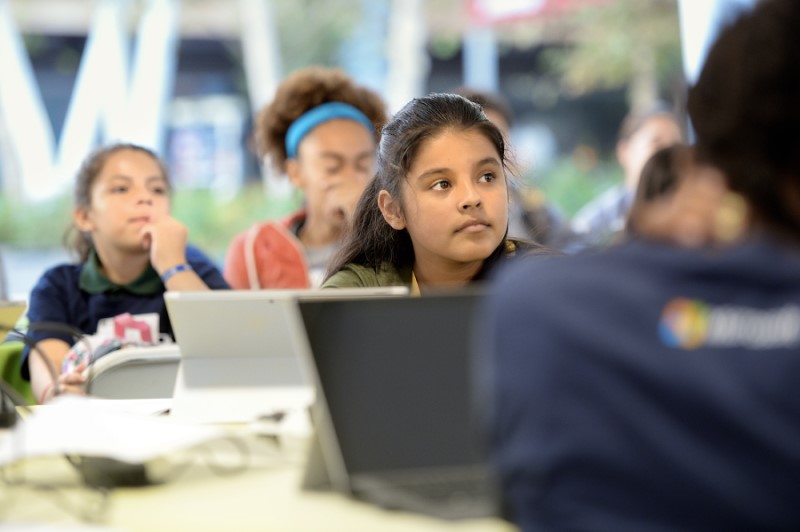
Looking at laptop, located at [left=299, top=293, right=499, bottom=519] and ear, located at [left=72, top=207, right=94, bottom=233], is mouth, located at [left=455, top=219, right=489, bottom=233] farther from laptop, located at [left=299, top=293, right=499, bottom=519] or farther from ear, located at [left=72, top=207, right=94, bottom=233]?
ear, located at [left=72, top=207, right=94, bottom=233]

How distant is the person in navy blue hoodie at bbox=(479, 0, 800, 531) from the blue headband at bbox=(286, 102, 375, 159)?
2.59 m

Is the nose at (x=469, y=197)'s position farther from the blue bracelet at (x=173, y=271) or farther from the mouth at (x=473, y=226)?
the blue bracelet at (x=173, y=271)

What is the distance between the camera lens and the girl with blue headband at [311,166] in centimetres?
327

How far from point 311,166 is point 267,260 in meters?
0.41

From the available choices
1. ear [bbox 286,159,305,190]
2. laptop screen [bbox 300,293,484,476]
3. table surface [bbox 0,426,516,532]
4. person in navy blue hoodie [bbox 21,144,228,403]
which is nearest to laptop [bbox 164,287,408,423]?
table surface [bbox 0,426,516,532]

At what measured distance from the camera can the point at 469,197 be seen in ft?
7.69

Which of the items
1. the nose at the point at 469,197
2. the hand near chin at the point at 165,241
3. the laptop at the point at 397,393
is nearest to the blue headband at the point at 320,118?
the hand near chin at the point at 165,241

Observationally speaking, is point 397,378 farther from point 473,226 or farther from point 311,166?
point 311,166

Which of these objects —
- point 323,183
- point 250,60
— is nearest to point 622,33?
point 250,60

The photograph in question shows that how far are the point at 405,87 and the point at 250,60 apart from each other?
1.15 metres

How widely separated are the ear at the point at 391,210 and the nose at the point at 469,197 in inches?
8.6

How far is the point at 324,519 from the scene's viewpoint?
51.9 inches

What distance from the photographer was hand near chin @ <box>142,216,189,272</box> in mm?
3076

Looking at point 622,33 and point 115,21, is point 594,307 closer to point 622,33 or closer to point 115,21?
point 115,21
